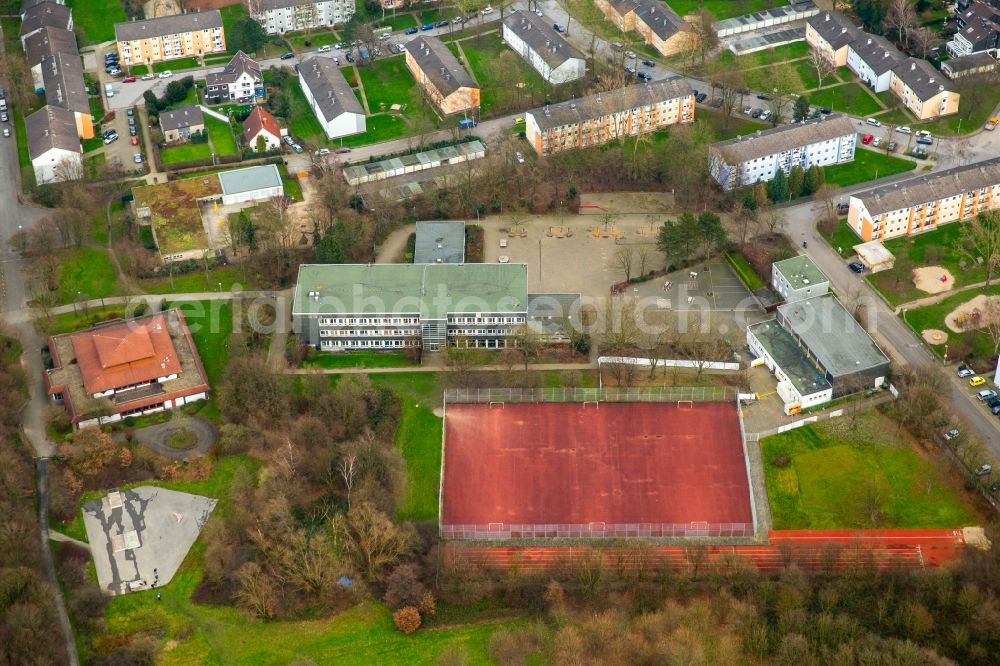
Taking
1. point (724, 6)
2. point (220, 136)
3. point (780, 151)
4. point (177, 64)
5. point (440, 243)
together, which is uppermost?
point (780, 151)

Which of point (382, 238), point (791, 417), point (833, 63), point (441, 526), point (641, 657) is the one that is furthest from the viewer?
point (833, 63)

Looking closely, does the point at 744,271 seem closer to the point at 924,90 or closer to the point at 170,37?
the point at 924,90

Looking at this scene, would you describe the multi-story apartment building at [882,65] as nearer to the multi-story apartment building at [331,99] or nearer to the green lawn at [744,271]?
the green lawn at [744,271]

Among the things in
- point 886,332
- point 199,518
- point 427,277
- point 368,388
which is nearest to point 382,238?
point 427,277

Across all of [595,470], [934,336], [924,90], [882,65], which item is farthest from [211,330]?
[882,65]

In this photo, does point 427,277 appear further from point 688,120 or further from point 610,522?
point 688,120

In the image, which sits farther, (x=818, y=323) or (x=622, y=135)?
(x=622, y=135)

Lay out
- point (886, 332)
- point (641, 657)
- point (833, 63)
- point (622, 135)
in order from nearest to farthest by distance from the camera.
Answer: point (641, 657), point (886, 332), point (622, 135), point (833, 63)
